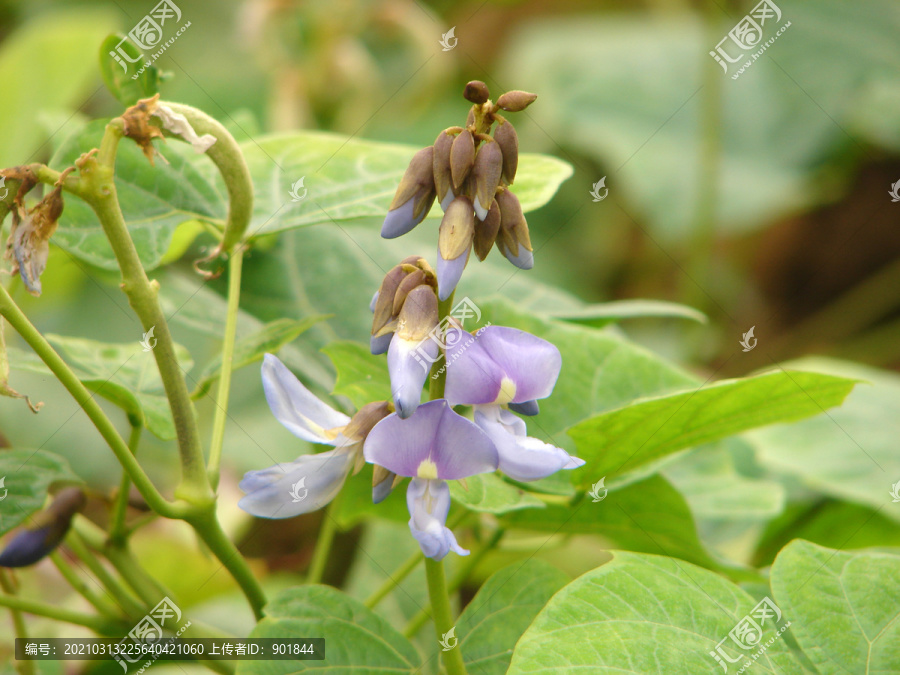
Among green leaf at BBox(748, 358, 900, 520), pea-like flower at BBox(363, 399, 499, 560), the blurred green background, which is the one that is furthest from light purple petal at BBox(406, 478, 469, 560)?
the blurred green background

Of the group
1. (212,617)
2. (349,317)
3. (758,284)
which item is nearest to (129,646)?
(349,317)

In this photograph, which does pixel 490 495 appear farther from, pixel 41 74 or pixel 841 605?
pixel 41 74

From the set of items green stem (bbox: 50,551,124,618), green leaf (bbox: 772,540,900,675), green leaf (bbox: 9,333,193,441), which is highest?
green leaf (bbox: 9,333,193,441)

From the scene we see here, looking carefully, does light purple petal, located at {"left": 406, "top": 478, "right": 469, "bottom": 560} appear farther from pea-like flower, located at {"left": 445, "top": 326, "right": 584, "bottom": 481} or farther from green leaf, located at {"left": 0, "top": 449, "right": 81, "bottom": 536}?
green leaf, located at {"left": 0, "top": 449, "right": 81, "bottom": 536}

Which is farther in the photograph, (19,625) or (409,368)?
(19,625)

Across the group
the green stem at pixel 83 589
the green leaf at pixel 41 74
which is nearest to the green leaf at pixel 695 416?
the green stem at pixel 83 589

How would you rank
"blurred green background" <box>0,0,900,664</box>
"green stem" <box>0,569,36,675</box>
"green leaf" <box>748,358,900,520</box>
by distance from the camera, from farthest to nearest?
"blurred green background" <box>0,0,900,664</box> < "green leaf" <box>748,358,900,520</box> < "green stem" <box>0,569,36,675</box>

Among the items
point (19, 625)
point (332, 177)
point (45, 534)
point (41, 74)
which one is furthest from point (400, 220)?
point (41, 74)
